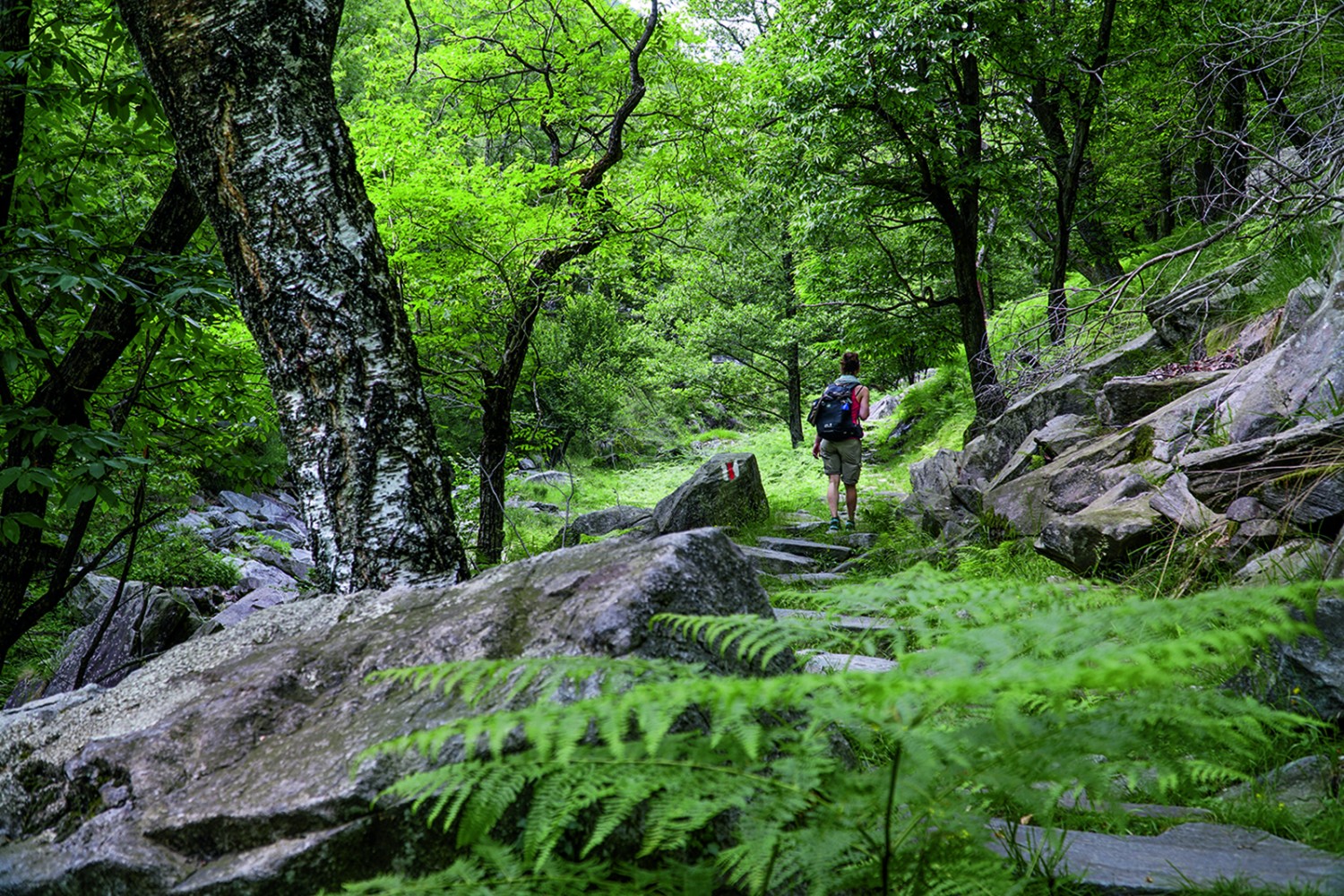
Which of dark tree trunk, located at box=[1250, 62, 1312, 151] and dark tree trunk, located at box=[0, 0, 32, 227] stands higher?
dark tree trunk, located at box=[0, 0, 32, 227]

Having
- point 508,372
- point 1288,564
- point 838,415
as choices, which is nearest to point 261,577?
point 508,372

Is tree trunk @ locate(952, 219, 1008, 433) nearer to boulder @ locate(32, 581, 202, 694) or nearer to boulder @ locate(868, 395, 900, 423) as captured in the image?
boulder @ locate(868, 395, 900, 423)

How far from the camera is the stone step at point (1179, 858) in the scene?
4.83 feet

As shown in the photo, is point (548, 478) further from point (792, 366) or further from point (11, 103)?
point (11, 103)

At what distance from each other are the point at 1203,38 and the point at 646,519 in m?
8.16

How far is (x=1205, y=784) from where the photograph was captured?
2.08 m

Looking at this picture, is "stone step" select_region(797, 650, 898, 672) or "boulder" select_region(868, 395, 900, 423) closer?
"stone step" select_region(797, 650, 898, 672)

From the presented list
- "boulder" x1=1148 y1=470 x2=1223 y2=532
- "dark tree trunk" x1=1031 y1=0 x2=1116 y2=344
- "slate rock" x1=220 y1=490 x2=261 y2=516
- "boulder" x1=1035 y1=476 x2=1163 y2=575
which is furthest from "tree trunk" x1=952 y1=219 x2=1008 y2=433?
"slate rock" x1=220 y1=490 x2=261 y2=516

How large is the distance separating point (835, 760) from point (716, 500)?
826cm

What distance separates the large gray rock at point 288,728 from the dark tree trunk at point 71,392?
2024 millimetres

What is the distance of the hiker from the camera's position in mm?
8547

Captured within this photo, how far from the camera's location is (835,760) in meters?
1.20

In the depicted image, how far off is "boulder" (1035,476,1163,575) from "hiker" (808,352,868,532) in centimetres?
383

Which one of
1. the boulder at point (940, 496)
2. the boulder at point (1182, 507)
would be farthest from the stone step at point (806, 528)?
the boulder at point (1182, 507)
